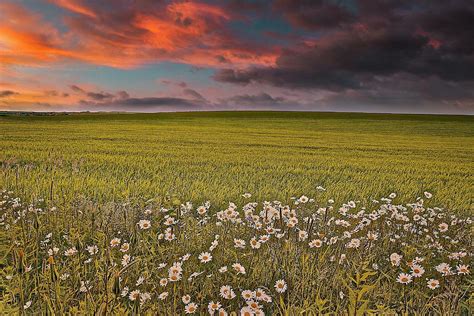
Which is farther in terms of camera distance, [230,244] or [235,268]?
[230,244]

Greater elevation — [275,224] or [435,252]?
[275,224]

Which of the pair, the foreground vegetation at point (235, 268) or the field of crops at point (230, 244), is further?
the field of crops at point (230, 244)

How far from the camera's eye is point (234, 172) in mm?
12430

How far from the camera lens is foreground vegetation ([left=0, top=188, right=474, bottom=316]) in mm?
3068

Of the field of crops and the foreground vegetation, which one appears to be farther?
the field of crops

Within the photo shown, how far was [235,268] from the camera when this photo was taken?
136 inches

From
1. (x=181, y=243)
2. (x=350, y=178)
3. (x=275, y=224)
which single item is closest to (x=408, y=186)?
(x=350, y=178)

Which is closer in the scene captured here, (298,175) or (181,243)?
(181,243)

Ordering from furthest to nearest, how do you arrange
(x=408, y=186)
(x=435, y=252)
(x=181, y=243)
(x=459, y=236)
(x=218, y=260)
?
(x=408, y=186) → (x=459, y=236) → (x=435, y=252) → (x=181, y=243) → (x=218, y=260)

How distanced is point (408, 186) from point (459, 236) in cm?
571

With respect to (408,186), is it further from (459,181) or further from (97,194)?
(97,194)

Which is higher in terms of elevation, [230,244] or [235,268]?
[235,268]

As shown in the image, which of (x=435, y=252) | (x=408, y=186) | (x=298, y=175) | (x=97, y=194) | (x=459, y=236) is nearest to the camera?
(x=435, y=252)

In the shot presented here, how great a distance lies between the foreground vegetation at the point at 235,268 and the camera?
307cm
